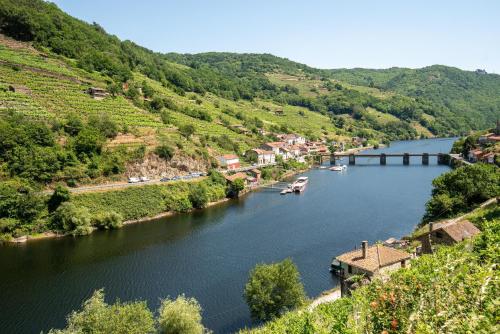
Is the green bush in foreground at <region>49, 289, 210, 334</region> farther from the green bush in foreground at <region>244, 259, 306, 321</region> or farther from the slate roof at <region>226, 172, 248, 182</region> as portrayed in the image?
the slate roof at <region>226, 172, 248, 182</region>

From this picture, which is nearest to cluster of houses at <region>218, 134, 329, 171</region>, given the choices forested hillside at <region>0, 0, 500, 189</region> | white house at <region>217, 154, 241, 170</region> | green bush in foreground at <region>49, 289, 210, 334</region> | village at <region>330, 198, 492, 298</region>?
white house at <region>217, 154, 241, 170</region>

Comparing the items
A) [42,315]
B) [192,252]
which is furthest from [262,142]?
[42,315]

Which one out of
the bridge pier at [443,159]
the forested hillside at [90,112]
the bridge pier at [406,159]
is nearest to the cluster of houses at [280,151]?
the forested hillside at [90,112]

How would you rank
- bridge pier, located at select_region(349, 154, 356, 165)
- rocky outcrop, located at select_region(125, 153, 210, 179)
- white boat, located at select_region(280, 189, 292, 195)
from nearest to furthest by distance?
rocky outcrop, located at select_region(125, 153, 210, 179) → white boat, located at select_region(280, 189, 292, 195) → bridge pier, located at select_region(349, 154, 356, 165)

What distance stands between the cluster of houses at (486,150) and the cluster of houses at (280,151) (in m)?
46.3

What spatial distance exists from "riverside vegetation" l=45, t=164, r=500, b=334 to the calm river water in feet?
15.9

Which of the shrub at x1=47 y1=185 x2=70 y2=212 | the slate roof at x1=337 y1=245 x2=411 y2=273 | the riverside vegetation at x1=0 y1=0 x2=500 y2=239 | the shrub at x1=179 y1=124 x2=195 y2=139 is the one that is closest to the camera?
the slate roof at x1=337 y1=245 x2=411 y2=273

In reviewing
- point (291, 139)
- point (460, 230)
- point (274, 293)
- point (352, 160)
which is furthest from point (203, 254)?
point (291, 139)

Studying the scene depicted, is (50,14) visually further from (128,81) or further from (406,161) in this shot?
(406,161)

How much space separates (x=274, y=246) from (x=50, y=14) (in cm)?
11209

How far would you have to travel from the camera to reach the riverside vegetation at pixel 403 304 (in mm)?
11344

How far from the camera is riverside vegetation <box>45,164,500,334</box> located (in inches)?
447

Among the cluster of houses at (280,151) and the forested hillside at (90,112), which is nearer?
the forested hillside at (90,112)

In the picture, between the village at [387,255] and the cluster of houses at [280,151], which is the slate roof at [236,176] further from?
the village at [387,255]
